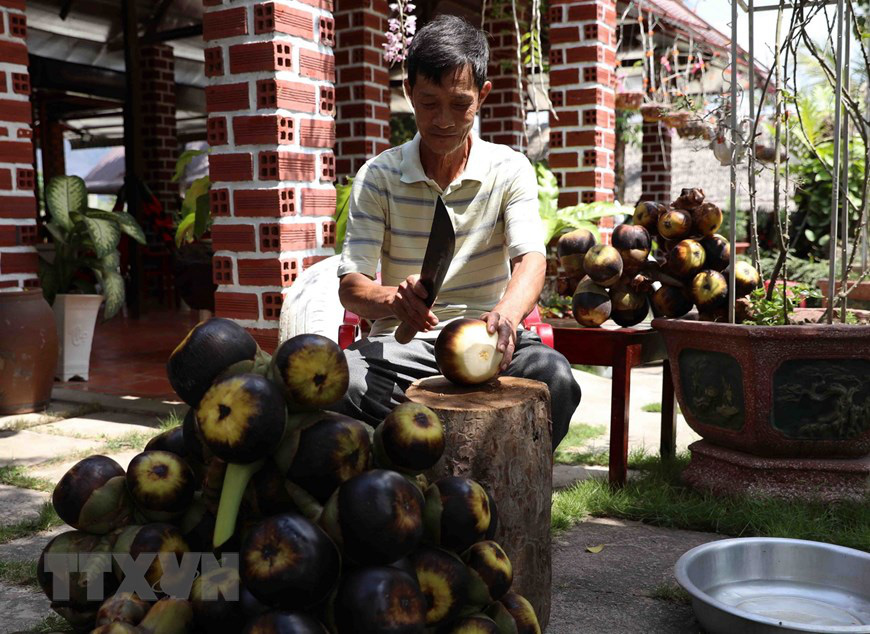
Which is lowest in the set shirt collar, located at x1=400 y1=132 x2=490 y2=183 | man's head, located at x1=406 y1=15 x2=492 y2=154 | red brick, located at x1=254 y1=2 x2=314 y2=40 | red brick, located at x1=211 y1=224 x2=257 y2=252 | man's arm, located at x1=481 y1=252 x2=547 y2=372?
man's arm, located at x1=481 y1=252 x2=547 y2=372

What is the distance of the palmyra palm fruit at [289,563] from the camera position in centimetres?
153

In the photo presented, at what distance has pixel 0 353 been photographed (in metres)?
4.66

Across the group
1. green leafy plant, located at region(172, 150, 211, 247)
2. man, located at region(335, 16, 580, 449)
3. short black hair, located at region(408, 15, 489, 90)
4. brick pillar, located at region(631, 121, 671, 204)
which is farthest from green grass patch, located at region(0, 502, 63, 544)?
brick pillar, located at region(631, 121, 671, 204)

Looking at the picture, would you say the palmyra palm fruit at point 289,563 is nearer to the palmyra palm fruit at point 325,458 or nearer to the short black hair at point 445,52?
the palmyra palm fruit at point 325,458

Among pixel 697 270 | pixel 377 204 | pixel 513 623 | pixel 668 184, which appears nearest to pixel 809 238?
pixel 668 184

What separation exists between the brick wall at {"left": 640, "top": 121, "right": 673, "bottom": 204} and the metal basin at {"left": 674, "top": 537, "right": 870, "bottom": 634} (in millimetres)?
10138

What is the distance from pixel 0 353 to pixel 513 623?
3865mm

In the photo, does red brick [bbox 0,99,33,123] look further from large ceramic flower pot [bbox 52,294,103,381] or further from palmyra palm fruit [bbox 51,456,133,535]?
palmyra palm fruit [bbox 51,456,133,535]

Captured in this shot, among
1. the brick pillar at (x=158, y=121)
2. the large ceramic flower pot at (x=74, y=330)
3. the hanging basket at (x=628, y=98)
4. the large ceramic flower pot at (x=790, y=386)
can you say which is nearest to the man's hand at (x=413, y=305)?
the large ceramic flower pot at (x=790, y=386)

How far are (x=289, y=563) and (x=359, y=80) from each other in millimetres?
4951

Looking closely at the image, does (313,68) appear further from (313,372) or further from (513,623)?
(513,623)

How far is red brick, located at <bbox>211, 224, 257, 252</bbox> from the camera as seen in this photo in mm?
4020

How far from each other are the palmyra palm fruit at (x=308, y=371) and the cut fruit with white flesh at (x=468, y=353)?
1.48 ft

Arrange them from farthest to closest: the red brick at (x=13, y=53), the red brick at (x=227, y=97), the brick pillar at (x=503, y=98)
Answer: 1. the brick pillar at (x=503, y=98)
2. the red brick at (x=13, y=53)
3. the red brick at (x=227, y=97)
